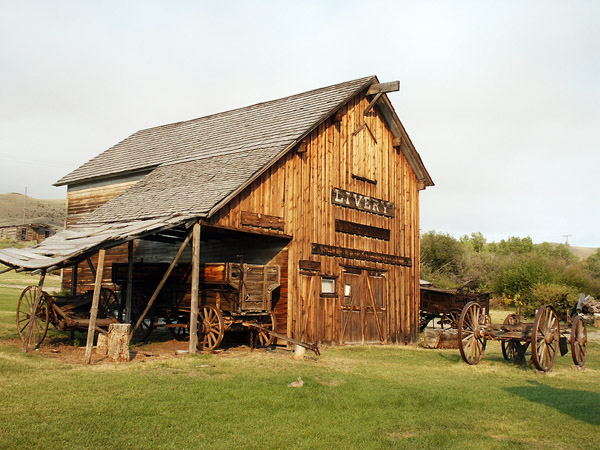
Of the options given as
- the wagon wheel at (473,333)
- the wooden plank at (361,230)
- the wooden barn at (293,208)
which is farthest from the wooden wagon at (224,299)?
the wagon wheel at (473,333)

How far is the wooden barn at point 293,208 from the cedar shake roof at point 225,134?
0.26 feet

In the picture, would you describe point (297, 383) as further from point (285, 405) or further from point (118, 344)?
point (118, 344)

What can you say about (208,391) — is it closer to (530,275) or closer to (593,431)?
(593,431)

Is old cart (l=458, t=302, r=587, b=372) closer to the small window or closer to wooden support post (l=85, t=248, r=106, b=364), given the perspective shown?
the small window

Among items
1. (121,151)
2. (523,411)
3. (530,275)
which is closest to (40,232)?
(121,151)

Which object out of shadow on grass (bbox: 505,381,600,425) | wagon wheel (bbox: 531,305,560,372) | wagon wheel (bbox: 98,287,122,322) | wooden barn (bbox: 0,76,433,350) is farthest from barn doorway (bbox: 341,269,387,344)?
shadow on grass (bbox: 505,381,600,425)

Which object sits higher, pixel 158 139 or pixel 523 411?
pixel 158 139

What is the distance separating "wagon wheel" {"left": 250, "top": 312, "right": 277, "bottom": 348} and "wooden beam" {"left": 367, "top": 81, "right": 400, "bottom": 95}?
8.70m

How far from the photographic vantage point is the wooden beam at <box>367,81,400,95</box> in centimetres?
1947

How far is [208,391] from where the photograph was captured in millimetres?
9812

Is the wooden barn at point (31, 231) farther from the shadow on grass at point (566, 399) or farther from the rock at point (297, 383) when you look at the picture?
the shadow on grass at point (566, 399)

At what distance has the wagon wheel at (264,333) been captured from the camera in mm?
15977

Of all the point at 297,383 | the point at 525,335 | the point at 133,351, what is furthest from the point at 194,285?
the point at 525,335

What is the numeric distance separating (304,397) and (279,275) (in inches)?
267
